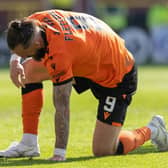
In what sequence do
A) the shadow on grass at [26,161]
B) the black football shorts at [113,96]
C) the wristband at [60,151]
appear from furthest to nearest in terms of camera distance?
the black football shorts at [113,96]
the shadow on grass at [26,161]
the wristband at [60,151]

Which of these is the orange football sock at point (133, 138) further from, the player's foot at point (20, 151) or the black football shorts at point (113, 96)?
the player's foot at point (20, 151)

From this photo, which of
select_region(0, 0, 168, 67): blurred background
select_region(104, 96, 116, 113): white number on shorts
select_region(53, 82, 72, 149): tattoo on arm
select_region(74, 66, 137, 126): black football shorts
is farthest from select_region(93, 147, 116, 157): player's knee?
select_region(0, 0, 168, 67): blurred background

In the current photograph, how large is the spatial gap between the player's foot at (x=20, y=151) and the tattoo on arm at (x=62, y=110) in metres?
0.68

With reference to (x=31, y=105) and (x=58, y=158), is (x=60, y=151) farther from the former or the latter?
(x=31, y=105)

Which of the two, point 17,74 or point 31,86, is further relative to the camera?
point 31,86

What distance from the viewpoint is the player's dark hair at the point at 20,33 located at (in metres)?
6.77

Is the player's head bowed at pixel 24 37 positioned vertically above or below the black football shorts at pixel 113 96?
above

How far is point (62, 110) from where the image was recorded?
6.98 meters

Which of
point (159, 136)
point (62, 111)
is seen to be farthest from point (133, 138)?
point (62, 111)

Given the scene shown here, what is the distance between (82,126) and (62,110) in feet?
12.4

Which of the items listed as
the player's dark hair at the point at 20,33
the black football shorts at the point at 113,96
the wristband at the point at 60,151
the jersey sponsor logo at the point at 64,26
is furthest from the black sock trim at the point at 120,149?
the player's dark hair at the point at 20,33

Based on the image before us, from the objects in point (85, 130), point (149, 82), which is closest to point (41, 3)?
point (149, 82)

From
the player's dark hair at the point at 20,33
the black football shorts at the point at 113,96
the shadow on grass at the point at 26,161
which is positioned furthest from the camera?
the black football shorts at the point at 113,96

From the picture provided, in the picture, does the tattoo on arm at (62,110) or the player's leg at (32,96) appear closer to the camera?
the tattoo on arm at (62,110)
